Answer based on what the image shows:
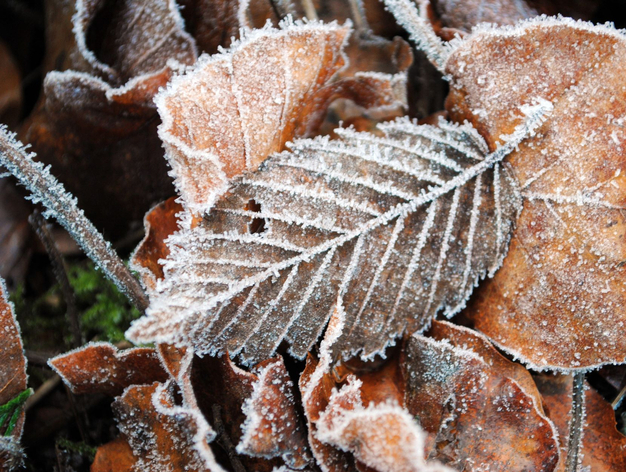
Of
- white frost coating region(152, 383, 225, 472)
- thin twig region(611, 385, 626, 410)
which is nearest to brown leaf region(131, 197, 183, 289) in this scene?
white frost coating region(152, 383, 225, 472)

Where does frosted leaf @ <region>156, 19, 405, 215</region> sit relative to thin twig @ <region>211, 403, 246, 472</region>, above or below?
above

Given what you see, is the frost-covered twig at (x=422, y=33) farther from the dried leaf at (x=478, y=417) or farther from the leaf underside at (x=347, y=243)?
the dried leaf at (x=478, y=417)

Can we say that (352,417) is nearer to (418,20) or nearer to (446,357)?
(446,357)

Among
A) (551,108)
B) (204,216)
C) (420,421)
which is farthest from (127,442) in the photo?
(551,108)

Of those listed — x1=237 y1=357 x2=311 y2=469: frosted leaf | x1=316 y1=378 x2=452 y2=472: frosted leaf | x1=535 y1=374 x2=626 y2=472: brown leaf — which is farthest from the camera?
x1=535 y1=374 x2=626 y2=472: brown leaf

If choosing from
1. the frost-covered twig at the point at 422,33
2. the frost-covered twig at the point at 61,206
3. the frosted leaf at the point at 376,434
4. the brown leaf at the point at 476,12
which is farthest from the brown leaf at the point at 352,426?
the brown leaf at the point at 476,12

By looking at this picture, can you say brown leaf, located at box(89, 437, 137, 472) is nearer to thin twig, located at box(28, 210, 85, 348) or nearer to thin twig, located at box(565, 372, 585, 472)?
thin twig, located at box(28, 210, 85, 348)
